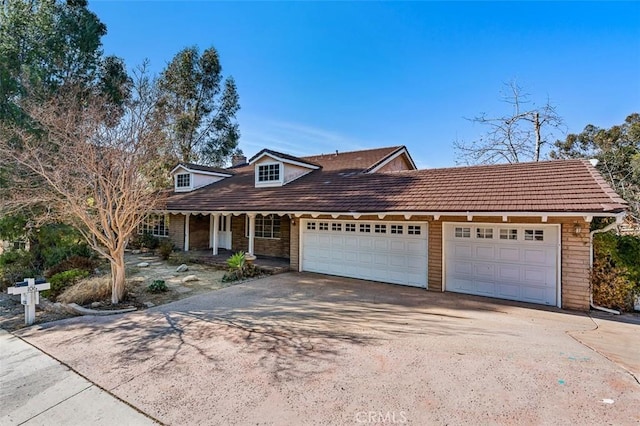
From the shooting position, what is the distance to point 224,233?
1761 centimetres

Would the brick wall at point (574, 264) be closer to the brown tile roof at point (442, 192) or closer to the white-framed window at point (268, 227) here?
the brown tile roof at point (442, 192)

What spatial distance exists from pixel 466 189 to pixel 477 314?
4288 millimetres

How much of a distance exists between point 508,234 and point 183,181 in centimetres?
1826

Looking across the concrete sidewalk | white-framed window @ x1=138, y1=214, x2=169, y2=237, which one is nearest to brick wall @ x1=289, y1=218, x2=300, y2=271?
the concrete sidewalk

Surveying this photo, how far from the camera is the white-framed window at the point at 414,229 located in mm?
9961

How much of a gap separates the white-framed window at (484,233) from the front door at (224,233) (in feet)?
42.4

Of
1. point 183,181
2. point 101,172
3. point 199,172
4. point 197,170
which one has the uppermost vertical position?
point 197,170

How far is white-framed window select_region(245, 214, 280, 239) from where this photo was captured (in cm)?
1548

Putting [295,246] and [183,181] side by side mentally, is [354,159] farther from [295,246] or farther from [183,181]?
[183,181]

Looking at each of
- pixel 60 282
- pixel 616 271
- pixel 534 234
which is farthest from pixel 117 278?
pixel 616 271

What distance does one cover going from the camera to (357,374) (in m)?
4.30

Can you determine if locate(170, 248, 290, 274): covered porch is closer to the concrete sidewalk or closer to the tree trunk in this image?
the tree trunk

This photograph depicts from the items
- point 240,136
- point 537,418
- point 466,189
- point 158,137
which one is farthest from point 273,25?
point 240,136

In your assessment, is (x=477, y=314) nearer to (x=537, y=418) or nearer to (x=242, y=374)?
(x=537, y=418)
